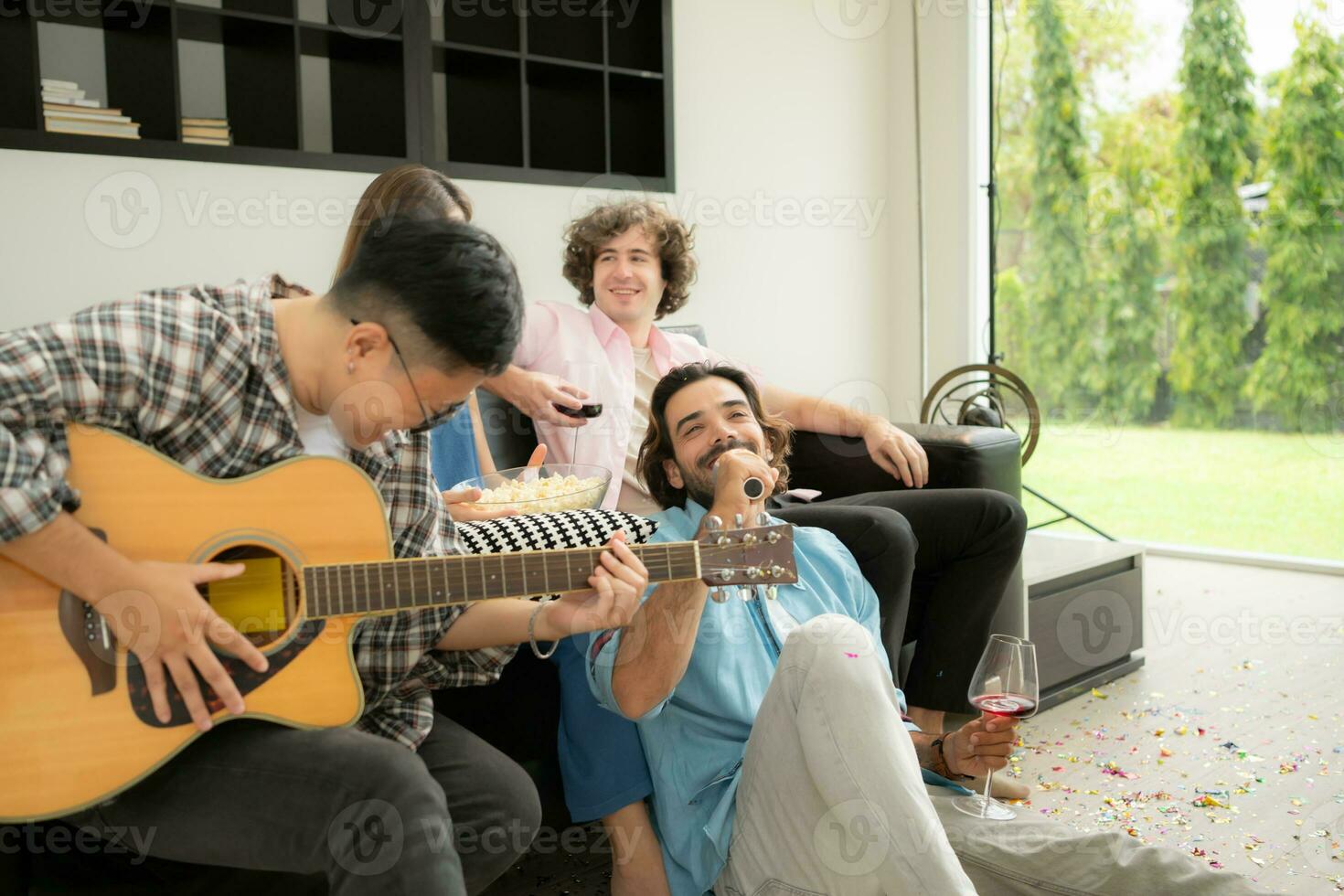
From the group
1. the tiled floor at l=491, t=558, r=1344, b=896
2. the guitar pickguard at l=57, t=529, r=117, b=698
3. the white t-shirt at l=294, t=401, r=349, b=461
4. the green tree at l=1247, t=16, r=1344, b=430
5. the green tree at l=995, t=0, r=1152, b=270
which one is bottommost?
the tiled floor at l=491, t=558, r=1344, b=896

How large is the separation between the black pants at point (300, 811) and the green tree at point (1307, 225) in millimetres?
4053

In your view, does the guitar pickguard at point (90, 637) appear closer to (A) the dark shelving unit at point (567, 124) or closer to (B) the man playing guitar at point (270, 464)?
(B) the man playing guitar at point (270, 464)

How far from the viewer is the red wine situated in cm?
168

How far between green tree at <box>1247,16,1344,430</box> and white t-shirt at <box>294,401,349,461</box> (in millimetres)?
3957

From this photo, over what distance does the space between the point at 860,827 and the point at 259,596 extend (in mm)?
747

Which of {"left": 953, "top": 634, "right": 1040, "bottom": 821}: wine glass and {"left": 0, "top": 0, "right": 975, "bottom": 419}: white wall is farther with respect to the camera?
{"left": 0, "top": 0, "right": 975, "bottom": 419}: white wall

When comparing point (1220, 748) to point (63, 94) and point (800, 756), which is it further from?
point (63, 94)

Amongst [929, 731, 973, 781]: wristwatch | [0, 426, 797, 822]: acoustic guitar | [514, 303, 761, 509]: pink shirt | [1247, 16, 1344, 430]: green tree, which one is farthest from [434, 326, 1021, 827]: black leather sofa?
[1247, 16, 1344, 430]: green tree

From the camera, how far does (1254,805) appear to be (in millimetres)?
2076

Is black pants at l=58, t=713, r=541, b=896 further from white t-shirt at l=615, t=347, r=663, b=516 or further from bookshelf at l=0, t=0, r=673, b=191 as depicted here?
bookshelf at l=0, t=0, r=673, b=191

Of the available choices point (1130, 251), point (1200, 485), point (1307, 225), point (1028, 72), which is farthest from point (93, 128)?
point (1200, 485)

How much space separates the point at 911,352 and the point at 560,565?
368 cm

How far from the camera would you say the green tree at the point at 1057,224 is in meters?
4.63

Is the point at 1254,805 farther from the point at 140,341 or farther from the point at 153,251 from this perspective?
the point at 153,251
